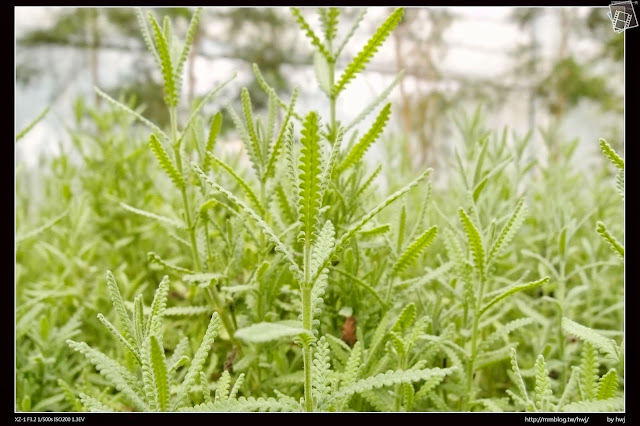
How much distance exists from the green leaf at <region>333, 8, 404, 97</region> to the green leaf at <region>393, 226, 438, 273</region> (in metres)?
0.18

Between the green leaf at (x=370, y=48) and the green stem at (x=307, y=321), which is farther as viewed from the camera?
the green leaf at (x=370, y=48)

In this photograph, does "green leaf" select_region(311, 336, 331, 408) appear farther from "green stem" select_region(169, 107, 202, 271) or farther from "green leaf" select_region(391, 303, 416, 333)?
"green stem" select_region(169, 107, 202, 271)

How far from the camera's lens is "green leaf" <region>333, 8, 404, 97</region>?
20.2 inches

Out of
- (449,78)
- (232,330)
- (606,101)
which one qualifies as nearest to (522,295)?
(232,330)

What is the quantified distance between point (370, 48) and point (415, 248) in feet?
0.66

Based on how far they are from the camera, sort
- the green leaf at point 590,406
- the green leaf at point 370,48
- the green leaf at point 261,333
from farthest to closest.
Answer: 1. the green leaf at point 370,48
2. the green leaf at point 590,406
3. the green leaf at point 261,333

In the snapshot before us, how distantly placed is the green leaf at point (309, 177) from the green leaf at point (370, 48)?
20 cm

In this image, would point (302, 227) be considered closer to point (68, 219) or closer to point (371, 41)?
point (371, 41)

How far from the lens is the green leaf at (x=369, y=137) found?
19.5 inches

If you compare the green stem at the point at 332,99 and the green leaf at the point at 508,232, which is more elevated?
the green stem at the point at 332,99

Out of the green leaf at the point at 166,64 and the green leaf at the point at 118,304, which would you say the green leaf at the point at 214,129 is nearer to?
the green leaf at the point at 166,64

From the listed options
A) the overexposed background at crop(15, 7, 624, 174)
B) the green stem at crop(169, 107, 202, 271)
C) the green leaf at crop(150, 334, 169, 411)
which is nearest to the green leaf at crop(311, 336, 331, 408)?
the green leaf at crop(150, 334, 169, 411)

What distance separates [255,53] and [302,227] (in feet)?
14.7

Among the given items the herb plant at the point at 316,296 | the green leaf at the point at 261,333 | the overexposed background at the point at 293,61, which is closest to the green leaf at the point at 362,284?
the herb plant at the point at 316,296
